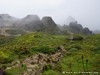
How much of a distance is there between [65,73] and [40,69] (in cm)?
914

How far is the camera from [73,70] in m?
85.1

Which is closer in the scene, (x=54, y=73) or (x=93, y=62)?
(x=54, y=73)

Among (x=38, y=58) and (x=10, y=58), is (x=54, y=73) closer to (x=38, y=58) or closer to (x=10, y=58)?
(x=38, y=58)

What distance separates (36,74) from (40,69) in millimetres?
5265

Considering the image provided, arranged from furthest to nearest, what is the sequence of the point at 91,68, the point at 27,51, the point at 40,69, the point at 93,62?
the point at 27,51, the point at 93,62, the point at 91,68, the point at 40,69

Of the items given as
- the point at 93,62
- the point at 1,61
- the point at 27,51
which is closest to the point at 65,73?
the point at 93,62

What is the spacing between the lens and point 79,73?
79.5 metres

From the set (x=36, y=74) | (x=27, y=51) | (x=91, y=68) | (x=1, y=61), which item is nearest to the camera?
(x=36, y=74)

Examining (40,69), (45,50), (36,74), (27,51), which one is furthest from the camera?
(45,50)

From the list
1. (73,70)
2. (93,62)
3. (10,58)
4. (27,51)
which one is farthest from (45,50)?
(73,70)

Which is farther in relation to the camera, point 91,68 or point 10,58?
point 10,58

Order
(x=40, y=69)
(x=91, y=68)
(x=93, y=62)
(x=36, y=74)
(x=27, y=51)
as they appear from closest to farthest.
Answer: (x=36, y=74), (x=40, y=69), (x=91, y=68), (x=93, y=62), (x=27, y=51)

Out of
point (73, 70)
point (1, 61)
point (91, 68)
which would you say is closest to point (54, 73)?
point (73, 70)

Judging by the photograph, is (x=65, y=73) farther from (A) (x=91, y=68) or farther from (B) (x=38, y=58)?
(B) (x=38, y=58)
